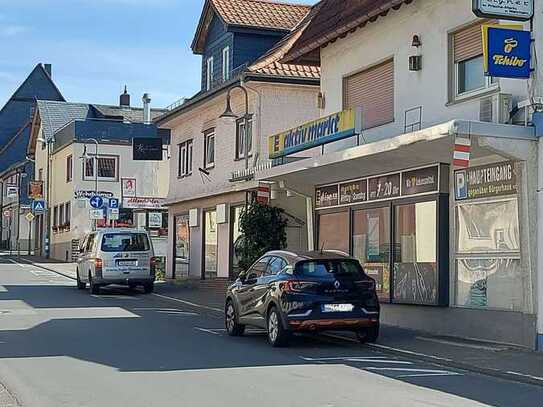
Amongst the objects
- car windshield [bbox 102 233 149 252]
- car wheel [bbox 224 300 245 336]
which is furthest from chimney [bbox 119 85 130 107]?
car wheel [bbox 224 300 245 336]

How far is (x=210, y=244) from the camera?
31.0 metres

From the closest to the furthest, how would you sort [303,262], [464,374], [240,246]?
[464,374] < [303,262] < [240,246]

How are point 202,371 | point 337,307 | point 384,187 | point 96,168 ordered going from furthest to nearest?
point 96,168, point 384,187, point 337,307, point 202,371

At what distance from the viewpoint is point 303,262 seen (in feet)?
49.8

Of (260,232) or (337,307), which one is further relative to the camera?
(260,232)

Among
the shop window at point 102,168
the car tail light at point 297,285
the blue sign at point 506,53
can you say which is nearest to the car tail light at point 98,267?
the car tail light at point 297,285

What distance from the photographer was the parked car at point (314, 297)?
1466cm

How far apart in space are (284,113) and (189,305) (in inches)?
262

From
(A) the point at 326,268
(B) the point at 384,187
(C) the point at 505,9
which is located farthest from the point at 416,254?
(C) the point at 505,9

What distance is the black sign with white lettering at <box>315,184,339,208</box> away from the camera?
21.4 metres

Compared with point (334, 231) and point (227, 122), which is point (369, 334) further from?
point (227, 122)

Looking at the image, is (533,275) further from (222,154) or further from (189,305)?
(222,154)

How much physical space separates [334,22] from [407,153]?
17.3 ft

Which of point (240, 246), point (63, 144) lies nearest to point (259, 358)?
point (240, 246)
